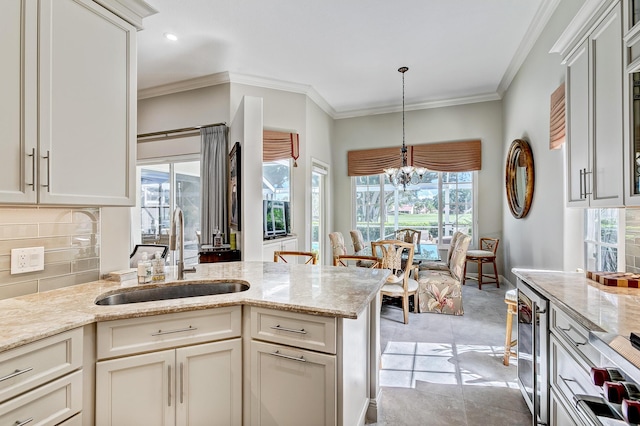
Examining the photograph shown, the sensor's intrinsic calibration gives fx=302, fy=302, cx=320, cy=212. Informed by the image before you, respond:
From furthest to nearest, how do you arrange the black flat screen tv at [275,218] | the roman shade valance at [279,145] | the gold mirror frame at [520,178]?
the roman shade valance at [279,145] → the black flat screen tv at [275,218] → the gold mirror frame at [520,178]

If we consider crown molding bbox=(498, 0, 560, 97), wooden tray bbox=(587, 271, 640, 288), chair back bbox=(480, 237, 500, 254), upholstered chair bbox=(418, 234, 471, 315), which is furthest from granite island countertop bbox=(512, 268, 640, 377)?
chair back bbox=(480, 237, 500, 254)

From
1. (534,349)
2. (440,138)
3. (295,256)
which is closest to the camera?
(534,349)

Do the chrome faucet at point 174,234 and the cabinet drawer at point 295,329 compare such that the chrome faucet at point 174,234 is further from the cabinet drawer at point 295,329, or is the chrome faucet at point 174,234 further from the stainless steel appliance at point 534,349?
the stainless steel appliance at point 534,349

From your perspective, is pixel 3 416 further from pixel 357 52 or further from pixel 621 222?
pixel 357 52

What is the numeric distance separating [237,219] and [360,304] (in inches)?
86.4

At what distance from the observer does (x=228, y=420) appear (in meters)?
1.43

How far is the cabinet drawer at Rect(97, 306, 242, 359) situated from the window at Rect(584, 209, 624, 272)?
2.35m

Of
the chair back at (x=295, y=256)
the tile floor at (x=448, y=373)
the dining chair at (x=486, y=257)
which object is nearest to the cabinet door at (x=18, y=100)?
the chair back at (x=295, y=256)

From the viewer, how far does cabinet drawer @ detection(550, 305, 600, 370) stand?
110cm

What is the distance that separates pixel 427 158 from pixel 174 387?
17.1 ft

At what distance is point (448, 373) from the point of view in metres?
2.42

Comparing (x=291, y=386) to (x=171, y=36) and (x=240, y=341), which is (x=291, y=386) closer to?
(x=240, y=341)

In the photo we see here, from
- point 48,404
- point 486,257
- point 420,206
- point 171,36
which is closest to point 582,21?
point 48,404

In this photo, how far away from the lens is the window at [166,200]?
458cm
